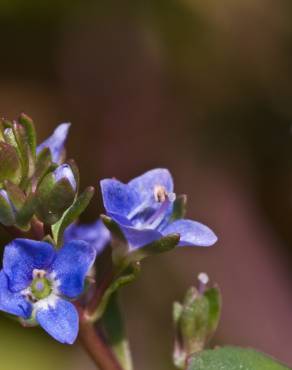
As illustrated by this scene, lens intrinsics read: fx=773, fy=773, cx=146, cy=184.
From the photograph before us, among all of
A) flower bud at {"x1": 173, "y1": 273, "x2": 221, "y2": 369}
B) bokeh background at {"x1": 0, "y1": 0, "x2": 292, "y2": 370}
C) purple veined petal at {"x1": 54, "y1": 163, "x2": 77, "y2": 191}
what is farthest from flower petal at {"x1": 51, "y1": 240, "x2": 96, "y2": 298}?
bokeh background at {"x1": 0, "y1": 0, "x2": 292, "y2": 370}

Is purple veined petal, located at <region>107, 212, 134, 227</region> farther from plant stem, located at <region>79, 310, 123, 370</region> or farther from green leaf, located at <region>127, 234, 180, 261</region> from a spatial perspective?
plant stem, located at <region>79, 310, 123, 370</region>

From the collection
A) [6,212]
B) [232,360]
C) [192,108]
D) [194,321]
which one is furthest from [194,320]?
[192,108]

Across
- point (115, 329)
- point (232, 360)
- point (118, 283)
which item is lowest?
point (115, 329)

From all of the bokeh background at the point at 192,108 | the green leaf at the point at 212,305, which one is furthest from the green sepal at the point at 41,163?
the bokeh background at the point at 192,108

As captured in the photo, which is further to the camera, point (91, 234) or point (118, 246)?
point (91, 234)

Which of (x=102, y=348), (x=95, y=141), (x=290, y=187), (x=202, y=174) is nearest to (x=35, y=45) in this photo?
(x=95, y=141)

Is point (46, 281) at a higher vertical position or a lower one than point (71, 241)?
lower

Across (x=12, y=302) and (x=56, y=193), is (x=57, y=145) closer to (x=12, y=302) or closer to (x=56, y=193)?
(x=56, y=193)

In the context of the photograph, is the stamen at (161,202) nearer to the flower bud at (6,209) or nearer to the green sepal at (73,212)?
the green sepal at (73,212)
